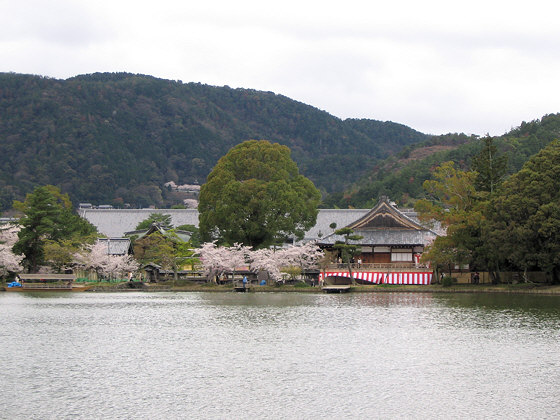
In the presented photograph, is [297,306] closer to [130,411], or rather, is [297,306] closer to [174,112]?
Answer: [130,411]

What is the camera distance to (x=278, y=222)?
4866cm

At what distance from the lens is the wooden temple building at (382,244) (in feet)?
168

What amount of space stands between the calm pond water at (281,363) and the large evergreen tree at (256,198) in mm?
16636

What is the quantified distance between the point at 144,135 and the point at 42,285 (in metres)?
118

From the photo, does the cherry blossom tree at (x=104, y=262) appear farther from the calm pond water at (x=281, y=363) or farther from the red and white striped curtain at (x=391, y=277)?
the calm pond water at (x=281, y=363)

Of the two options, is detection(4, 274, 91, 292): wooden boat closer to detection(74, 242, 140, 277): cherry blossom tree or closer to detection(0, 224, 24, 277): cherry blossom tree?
detection(0, 224, 24, 277): cherry blossom tree

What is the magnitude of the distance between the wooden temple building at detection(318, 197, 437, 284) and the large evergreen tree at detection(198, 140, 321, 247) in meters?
3.99

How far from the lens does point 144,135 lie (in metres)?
166

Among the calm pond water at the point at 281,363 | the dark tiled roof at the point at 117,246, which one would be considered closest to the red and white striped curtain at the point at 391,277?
the dark tiled roof at the point at 117,246

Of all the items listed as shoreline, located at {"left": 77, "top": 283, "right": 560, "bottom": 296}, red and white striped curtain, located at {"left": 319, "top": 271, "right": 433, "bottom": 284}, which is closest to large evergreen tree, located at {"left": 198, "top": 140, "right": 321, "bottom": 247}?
shoreline, located at {"left": 77, "top": 283, "right": 560, "bottom": 296}

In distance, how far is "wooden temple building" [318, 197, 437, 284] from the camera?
51.1 m

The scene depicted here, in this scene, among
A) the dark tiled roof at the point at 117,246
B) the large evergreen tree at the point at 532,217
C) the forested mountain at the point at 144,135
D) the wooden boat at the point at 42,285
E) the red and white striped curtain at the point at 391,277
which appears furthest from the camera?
the forested mountain at the point at 144,135

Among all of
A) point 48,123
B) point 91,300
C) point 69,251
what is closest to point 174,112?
point 48,123

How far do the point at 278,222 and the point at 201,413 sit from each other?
34760mm
